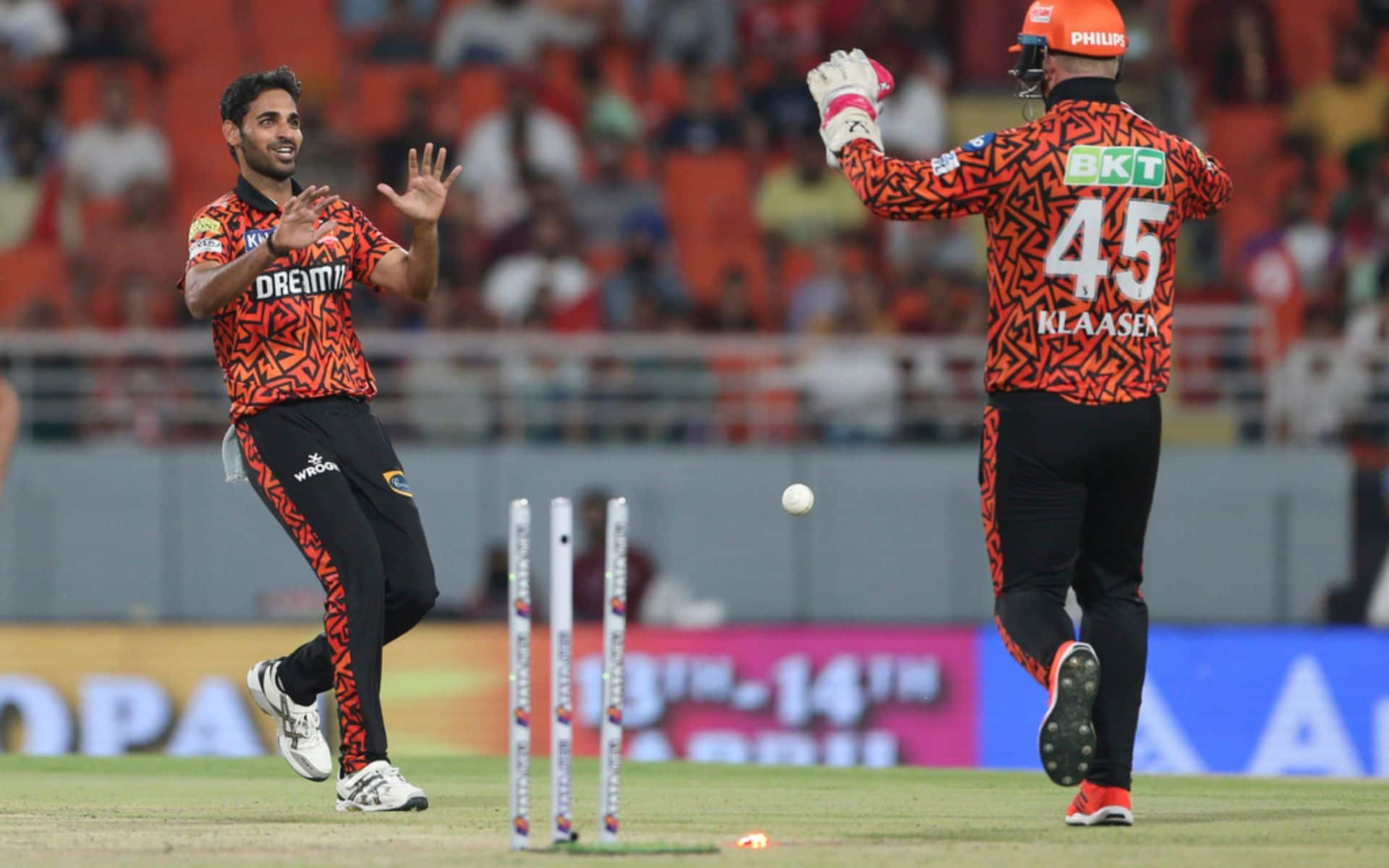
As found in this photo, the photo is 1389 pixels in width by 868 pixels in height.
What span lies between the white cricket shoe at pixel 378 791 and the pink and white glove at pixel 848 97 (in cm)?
228

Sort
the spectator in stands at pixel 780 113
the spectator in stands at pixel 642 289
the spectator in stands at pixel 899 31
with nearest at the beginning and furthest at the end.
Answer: the spectator in stands at pixel 642 289 → the spectator in stands at pixel 780 113 → the spectator in stands at pixel 899 31

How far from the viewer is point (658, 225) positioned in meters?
17.1

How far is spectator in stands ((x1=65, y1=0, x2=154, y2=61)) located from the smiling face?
37.2ft

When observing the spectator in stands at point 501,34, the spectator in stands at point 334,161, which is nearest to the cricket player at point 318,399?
the spectator in stands at point 334,161

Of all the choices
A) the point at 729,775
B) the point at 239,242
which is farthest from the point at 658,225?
the point at 239,242

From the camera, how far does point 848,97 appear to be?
23.8 feet

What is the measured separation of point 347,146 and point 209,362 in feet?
7.43

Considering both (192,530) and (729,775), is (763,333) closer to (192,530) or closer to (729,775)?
(192,530)

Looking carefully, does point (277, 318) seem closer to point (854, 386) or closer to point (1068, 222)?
point (1068, 222)

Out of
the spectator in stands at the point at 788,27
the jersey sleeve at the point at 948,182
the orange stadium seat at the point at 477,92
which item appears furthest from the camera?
the spectator in stands at the point at 788,27

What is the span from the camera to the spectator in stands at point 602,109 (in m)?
18.0

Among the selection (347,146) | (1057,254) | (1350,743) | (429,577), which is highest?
(347,146)

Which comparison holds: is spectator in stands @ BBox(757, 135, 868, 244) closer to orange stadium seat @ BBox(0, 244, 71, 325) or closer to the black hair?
orange stadium seat @ BBox(0, 244, 71, 325)

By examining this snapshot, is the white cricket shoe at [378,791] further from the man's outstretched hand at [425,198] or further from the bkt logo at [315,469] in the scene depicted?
the man's outstretched hand at [425,198]
